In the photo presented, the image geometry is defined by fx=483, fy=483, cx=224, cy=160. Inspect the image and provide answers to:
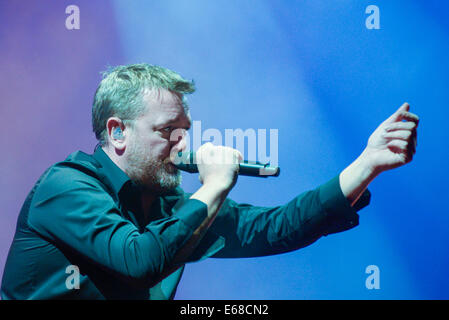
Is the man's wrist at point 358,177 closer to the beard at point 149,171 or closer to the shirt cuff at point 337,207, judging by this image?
the shirt cuff at point 337,207

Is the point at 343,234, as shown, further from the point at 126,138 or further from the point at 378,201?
the point at 126,138

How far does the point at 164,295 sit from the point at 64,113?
74 cm

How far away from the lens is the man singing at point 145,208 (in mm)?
1084

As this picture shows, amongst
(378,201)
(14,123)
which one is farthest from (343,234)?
(14,123)

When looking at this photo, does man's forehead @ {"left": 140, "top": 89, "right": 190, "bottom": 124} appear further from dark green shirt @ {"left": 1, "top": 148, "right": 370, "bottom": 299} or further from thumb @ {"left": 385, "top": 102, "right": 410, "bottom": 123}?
thumb @ {"left": 385, "top": 102, "right": 410, "bottom": 123}

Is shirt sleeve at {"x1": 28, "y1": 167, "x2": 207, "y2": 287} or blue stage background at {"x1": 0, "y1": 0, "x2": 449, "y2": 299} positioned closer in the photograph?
shirt sleeve at {"x1": 28, "y1": 167, "x2": 207, "y2": 287}

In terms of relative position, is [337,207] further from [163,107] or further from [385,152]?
[163,107]

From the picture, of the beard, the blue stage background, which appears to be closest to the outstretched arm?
the blue stage background

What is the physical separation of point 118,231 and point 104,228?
0.04m

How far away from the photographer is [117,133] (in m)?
1.45

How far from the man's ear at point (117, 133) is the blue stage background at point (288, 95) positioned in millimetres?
254

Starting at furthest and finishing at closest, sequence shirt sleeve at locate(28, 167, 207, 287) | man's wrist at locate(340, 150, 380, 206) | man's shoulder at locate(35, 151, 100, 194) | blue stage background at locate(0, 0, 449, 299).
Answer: blue stage background at locate(0, 0, 449, 299) < man's wrist at locate(340, 150, 380, 206) < man's shoulder at locate(35, 151, 100, 194) < shirt sleeve at locate(28, 167, 207, 287)

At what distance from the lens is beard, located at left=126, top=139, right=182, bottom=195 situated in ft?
4.64

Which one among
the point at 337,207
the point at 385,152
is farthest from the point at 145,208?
the point at 385,152
